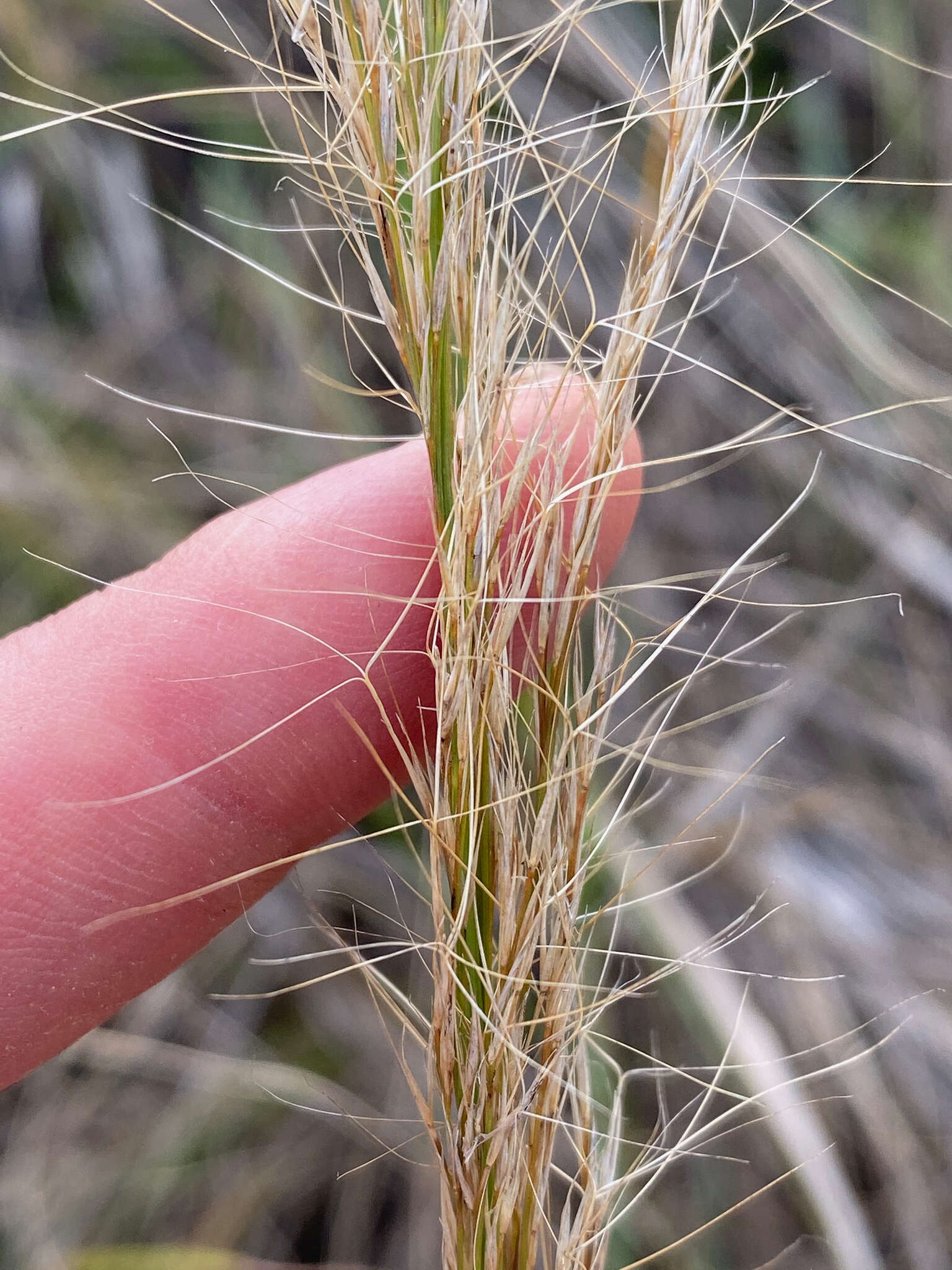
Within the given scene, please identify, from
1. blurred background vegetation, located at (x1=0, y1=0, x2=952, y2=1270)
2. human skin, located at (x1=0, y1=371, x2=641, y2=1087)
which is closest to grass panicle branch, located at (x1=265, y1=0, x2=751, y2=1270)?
human skin, located at (x1=0, y1=371, x2=641, y2=1087)

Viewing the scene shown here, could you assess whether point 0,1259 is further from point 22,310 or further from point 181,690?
point 22,310

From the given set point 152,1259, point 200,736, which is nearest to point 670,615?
point 200,736

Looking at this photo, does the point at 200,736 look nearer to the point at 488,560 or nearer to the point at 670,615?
the point at 488,560

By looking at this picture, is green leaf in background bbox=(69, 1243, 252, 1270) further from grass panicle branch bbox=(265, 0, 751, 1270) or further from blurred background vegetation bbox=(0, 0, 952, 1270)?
grass panicle branch bbox=(265, 0, 751, 1270)

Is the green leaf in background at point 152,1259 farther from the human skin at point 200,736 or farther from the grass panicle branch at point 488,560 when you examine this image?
the grass panicle branch at point 488,560

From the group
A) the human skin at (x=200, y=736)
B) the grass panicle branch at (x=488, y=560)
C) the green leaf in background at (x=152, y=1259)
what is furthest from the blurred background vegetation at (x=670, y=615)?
the grass panicle branch at (x=488, y=560)

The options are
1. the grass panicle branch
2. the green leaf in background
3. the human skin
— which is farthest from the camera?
the green leaf in background
